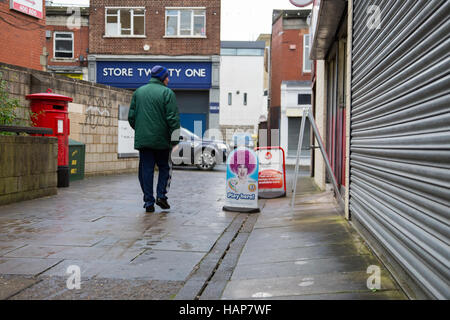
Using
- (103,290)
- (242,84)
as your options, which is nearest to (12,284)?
(103,290)

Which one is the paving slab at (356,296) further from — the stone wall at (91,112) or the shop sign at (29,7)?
the shop sign at (29,7)

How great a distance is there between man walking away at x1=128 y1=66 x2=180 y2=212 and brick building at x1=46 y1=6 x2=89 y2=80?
20.3m

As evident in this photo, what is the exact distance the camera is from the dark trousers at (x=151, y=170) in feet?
22.0

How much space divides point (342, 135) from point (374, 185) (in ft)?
11.7

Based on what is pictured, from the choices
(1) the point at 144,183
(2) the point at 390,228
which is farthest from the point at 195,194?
(2) the point at 390,228

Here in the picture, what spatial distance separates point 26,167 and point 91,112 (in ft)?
17.4

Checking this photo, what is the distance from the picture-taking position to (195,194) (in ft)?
30.5

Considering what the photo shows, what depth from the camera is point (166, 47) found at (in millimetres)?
24672

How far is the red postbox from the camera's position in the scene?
934 cm

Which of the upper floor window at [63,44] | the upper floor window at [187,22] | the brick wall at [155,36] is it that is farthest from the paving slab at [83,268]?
the upper floor window at [63,44]

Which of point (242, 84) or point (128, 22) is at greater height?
point (128, 22)

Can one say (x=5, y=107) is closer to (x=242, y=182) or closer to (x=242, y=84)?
(x=242, y=182)
